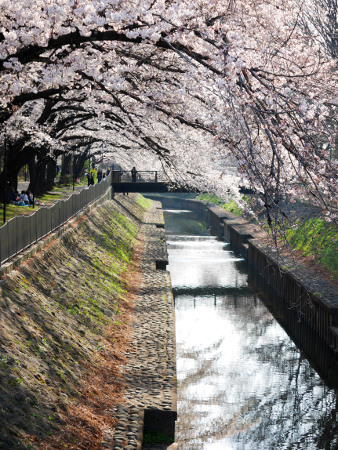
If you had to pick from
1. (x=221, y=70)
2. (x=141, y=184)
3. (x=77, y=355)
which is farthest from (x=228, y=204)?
(x=221, y=70)

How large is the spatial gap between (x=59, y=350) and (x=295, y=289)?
19.5 metres

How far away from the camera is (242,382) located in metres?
23.0

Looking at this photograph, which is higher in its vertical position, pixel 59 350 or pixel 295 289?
pixel 59 350

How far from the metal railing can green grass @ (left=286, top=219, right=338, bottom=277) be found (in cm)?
1325

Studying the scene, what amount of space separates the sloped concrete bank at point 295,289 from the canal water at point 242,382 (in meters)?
1.09

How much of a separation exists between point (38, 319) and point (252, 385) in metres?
8.55

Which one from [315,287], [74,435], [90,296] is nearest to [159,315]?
[90,296]

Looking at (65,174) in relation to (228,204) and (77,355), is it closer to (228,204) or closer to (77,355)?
(228,204)

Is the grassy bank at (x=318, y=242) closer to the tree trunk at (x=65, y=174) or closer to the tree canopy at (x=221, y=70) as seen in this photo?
the tree canopy at (x=221, y=70)

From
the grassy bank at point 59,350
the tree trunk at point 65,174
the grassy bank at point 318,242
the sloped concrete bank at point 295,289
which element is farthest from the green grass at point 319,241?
the tree trunk at point 65,174

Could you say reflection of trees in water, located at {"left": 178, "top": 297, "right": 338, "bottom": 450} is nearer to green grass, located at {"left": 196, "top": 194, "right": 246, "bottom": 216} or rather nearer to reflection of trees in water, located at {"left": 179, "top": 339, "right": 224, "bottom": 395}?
reflection of trees in water, located at {"left": 179, "top": 339, "right": 224, "bottom": 395}

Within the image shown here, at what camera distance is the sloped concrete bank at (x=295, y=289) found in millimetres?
25931

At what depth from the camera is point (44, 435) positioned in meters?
12.4

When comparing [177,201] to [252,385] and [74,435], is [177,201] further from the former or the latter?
[74,435]
